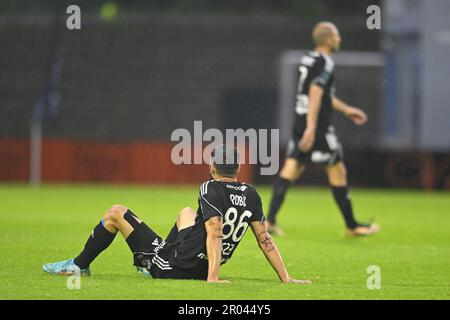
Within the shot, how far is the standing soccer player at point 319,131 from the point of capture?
1392 cm

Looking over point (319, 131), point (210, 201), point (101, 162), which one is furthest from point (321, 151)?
point (101, 162)

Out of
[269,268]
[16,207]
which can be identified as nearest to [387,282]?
[269,268]

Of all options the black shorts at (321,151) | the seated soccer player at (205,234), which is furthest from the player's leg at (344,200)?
the seated soccer player at (205,234)

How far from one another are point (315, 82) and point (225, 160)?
503cm

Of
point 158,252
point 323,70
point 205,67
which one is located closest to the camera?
point 158,252

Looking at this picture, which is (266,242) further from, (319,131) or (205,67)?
(205,67)

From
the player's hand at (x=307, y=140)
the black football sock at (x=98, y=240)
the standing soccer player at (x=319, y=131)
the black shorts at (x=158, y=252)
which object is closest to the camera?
the black shorts at (x=158, y=252)

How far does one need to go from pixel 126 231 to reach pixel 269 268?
1812mm

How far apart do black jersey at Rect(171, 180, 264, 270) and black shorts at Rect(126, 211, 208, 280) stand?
0.06 meters

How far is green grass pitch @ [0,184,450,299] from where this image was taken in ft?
29.0

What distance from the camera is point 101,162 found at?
27297mm

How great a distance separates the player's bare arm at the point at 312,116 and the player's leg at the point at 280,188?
1.11 feet

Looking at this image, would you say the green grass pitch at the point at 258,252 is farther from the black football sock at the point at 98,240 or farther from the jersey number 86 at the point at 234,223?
the jersey number 86 at the point at 234,223
